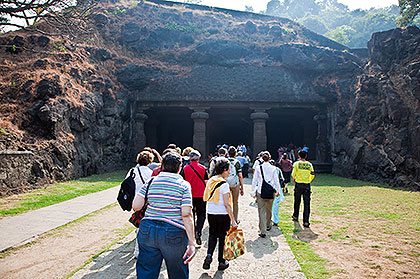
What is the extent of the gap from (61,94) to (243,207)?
36.7 ft

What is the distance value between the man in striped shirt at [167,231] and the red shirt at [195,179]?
232 centimetres

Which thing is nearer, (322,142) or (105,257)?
(105,257)

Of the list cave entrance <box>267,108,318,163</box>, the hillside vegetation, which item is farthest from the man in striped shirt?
the hillside vegetation

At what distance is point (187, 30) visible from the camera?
1083 inches

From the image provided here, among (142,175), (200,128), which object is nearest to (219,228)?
(142,175)

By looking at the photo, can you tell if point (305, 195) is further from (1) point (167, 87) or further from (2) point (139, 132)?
(1) point (167, 87)

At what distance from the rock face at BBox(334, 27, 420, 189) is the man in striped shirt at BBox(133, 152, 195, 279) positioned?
45.5 feet

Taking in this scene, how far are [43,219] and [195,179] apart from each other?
442 cm

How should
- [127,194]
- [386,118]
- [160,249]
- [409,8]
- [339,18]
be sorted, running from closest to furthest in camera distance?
[160,249], [127,194], [386,118], [409,8], [339,18]

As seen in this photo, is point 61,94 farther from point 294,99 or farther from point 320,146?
point 320,146

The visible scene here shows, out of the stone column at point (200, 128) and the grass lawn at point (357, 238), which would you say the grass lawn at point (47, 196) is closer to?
the grass lawn at point (357, 238)

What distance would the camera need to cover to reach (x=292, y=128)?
2769 cm

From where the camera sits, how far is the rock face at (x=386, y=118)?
47.4ft

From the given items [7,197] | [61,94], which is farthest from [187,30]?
[7,197]
